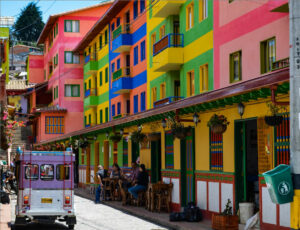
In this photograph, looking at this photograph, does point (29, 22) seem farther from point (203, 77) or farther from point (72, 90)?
point (203, 77)

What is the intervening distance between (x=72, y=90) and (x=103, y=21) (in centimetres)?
1914

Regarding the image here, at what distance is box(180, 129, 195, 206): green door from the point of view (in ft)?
73.3

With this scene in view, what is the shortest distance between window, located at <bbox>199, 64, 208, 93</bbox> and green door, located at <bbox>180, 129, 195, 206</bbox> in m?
2.30

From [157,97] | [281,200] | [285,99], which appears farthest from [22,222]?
[157,97]

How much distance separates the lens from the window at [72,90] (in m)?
62.7

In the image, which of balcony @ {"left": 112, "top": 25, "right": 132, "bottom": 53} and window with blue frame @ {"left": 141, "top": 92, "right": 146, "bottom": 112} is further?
balcony @ {"left": 112, "top": 25, "right": 132, "bottom": 53}

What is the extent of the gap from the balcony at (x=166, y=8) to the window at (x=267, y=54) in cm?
864

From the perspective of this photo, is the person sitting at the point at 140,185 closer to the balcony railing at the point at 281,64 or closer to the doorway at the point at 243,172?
the doorway at the point at 243,172

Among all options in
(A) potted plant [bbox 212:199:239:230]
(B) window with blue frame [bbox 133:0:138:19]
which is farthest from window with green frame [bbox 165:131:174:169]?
(B) window with blue frame [bbox 133:0:138:19]

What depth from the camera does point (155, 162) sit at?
93.5 ft

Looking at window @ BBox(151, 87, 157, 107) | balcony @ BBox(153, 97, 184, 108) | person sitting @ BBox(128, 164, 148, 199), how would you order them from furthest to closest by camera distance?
window @ BBox(151, 87, 157, 107) < balcony @ BBox(153, 97, 184, 108) < person sitting @ BBox(128, 164, 148, 199)

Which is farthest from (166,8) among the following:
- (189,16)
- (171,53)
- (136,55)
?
(136,55)

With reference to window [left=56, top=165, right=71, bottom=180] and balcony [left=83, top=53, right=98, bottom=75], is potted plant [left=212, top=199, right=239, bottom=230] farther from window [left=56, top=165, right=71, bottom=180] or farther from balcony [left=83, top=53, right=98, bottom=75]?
balcony [left=83, top=53, right=98, bottom=75]

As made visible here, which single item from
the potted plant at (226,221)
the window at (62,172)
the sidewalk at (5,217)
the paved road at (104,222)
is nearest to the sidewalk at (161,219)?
the paved road at (104,222)
